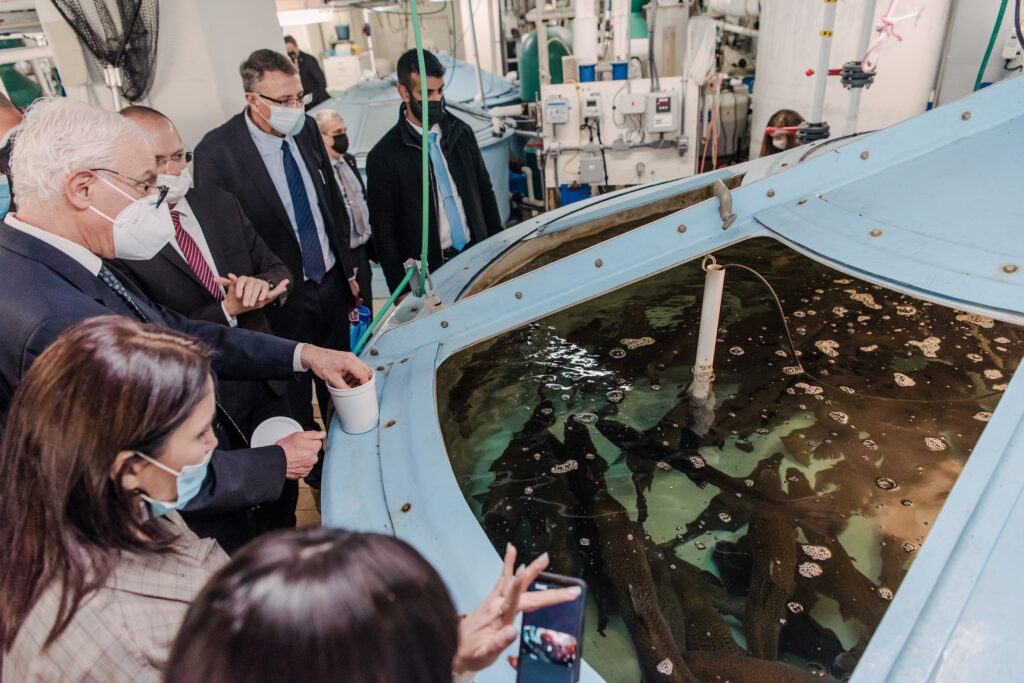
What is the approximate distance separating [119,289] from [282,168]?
1374 mm

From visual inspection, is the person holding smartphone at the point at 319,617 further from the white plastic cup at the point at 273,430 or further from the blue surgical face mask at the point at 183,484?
the white plastic cup at the point at 273,430

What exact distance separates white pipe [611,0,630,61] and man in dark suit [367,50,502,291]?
99.9 inches

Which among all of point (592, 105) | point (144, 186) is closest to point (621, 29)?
point (592, 105)

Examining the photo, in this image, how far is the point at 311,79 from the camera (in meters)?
5.73

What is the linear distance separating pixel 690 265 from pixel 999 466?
205 centimetres

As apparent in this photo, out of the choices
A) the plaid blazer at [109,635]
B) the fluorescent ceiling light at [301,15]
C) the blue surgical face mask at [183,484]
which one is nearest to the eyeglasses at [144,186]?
the blue surgical face mask at [183,484]

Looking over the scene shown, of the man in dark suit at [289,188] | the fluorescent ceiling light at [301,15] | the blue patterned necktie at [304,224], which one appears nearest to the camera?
the man in dark suit at [289,188]

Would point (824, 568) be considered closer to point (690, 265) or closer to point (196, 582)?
point (196, 582)

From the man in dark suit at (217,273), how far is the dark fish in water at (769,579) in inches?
49.8

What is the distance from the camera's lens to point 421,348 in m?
1.71

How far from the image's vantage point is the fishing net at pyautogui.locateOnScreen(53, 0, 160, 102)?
265 cm

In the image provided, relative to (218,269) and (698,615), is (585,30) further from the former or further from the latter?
(698,615)

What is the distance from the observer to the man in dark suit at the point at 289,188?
2.39 metres

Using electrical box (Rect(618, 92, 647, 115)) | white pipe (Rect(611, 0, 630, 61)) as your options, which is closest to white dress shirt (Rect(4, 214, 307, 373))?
electrical box (Rect(618, 92, 647, 115))
